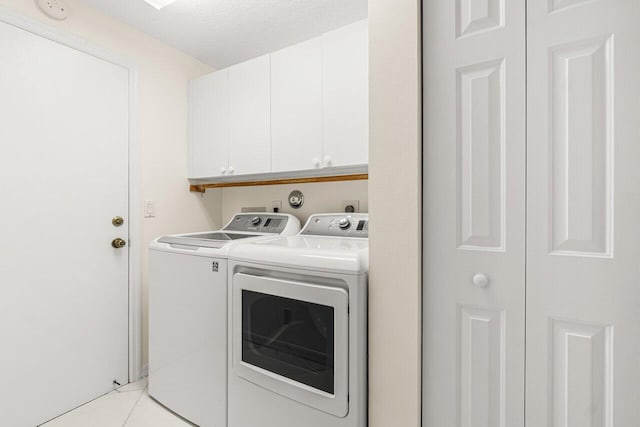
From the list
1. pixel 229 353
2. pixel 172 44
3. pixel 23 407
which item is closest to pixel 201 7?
pixel 172 44

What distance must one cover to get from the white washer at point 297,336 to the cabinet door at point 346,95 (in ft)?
2.14

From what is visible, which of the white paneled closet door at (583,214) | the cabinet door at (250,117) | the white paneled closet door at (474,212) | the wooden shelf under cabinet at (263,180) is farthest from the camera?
the cabinet door at (250,117)

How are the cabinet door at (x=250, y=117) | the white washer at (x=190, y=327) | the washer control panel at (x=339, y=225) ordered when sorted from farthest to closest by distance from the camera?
the cabinet door at (x=250, y=117) → the washer control panel at (x=339, y=225) → the white washer at (x=190, y=327)

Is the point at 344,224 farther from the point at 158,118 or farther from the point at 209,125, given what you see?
the point at 158,118

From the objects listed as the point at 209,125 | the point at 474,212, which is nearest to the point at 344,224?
the point at 474,212

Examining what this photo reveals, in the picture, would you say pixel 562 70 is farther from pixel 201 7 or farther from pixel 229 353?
pixel 201 7

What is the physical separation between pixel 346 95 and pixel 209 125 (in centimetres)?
116

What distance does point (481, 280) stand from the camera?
989 mm

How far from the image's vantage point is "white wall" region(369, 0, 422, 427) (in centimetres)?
106

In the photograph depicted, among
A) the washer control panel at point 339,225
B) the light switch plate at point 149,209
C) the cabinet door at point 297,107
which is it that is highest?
the cabinet door at point 297,107

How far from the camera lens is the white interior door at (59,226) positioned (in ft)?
5.23

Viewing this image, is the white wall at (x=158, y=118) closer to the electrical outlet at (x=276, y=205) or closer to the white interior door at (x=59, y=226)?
the white interior door at (x=59, y=226)

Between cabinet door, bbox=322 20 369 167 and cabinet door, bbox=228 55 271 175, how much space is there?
1.50 feet

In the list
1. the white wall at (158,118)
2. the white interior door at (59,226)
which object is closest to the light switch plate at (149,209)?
the white wall at (158,118)
